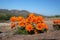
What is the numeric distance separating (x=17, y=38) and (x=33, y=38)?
46cm

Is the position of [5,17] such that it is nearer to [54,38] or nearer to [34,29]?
[34,29]

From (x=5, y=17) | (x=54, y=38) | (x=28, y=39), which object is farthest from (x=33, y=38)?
(x=5, y=17)

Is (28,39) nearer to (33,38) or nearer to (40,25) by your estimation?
(33,38)

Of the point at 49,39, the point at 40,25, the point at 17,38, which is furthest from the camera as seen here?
the point at 40,25

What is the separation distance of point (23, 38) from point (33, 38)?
27cm

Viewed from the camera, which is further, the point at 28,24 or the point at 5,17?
the point at 5,17

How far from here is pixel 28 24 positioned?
10.2 metres

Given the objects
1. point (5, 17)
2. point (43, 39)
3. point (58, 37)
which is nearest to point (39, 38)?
point (43, 39)

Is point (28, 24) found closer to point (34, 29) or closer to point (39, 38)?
point (34, 29)

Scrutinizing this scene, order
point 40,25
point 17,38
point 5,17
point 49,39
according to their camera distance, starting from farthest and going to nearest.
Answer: point 5,17
point 40,25
point 17,38
point 49,39

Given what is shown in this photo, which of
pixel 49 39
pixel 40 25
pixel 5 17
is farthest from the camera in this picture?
pixel 5 17

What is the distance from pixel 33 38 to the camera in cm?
561

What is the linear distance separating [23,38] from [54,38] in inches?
32.6

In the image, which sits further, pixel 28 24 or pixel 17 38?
pixel 28 24
